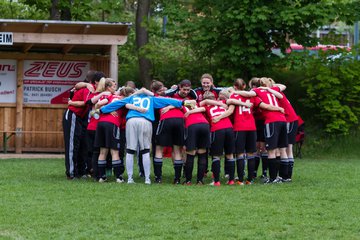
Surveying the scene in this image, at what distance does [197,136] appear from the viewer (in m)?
14.1

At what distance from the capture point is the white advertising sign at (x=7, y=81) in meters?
22.2

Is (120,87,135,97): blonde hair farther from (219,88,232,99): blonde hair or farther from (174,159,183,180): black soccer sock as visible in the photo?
(219,88,232,99): blonde hair

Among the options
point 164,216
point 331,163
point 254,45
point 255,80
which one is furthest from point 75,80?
point 164,216

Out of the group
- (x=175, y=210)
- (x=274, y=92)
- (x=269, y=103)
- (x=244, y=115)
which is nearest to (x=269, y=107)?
(x=269, y=103)

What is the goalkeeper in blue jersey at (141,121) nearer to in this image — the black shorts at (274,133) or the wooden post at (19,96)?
the black shorts at (274,133)

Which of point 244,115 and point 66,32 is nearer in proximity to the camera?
point 244,115

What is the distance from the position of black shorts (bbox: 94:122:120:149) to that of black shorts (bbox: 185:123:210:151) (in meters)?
1.18

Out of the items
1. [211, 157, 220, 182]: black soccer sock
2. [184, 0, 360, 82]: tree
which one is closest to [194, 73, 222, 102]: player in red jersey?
[211, 157, 220, 182]: black soccer sock

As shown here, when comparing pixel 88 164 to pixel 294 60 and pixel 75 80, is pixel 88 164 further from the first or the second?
pixel 294 60

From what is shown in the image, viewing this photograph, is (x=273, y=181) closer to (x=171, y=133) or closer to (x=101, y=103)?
(x=171, y=133)

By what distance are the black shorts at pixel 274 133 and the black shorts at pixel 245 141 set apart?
218 millimetres

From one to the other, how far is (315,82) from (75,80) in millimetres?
7465

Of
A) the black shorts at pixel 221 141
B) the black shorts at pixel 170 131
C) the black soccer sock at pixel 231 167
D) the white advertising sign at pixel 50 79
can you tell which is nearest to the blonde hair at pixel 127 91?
the black shorts at pixel 170 131

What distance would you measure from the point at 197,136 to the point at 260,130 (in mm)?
1657
